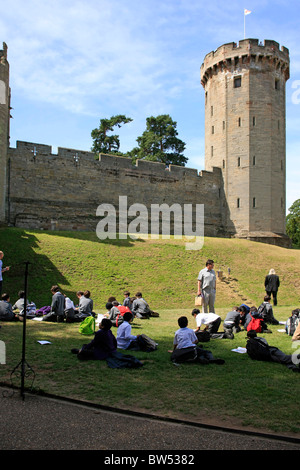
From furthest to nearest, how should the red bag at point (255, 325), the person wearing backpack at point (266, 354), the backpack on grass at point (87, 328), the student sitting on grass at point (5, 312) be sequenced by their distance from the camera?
1. the student sitting on grass at point (5, 312)
2. the red bag at point (255, 325)
3. the backpack on grass at point (87, 328)
4. the person wearing backpack at point (266, 354)

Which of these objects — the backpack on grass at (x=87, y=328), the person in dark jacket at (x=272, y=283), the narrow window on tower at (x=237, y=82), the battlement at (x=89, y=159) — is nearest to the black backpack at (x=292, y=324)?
the backpack on grass at (x=87, y=328)

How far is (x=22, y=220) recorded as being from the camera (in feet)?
81.5

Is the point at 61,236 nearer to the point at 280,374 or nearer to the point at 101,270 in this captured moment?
the point at 101,270

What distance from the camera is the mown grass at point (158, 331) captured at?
5.22 meters

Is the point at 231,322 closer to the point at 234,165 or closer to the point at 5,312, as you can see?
the point at 5,312

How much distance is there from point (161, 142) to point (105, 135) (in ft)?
22.5

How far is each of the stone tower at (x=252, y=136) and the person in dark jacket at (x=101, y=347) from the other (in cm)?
2730

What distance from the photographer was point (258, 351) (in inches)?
287

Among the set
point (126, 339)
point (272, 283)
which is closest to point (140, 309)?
point (126, 339)

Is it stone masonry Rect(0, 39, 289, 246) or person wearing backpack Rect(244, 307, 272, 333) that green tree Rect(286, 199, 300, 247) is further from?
person wearing backpack Rect(244, 307, 272, 333)

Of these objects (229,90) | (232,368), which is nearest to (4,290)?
(232,368)

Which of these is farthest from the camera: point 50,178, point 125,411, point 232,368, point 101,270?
point 50,178

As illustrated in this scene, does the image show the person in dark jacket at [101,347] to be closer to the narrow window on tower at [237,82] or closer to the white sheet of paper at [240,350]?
the white sheet of paper at [240,350]
